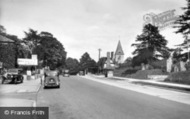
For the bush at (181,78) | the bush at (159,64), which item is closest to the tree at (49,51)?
the bush at (159,64)

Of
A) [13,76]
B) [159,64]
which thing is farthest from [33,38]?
[13,76]

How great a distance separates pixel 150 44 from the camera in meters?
59.9

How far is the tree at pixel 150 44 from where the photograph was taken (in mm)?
58597

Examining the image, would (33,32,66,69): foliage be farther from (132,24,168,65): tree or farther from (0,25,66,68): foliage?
(132,24,168,65): tree

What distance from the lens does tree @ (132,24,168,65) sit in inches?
2307

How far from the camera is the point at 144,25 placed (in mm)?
61031

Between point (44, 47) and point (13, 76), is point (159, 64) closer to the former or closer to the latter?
point (13, 76)

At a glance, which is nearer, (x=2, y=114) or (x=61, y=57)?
(x=2, y=114)

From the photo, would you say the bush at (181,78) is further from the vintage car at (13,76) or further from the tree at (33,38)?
the tree at (33,38)

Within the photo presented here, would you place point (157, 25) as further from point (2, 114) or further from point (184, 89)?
point (2, 114)

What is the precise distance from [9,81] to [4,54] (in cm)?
436

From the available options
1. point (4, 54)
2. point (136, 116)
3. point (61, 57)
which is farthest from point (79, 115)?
point (61, 57)

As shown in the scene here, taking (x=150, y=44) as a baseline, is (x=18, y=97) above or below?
below

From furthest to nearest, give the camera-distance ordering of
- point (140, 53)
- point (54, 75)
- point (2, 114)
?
point (140, 53)
point (54, 75)
point (2, 114)
